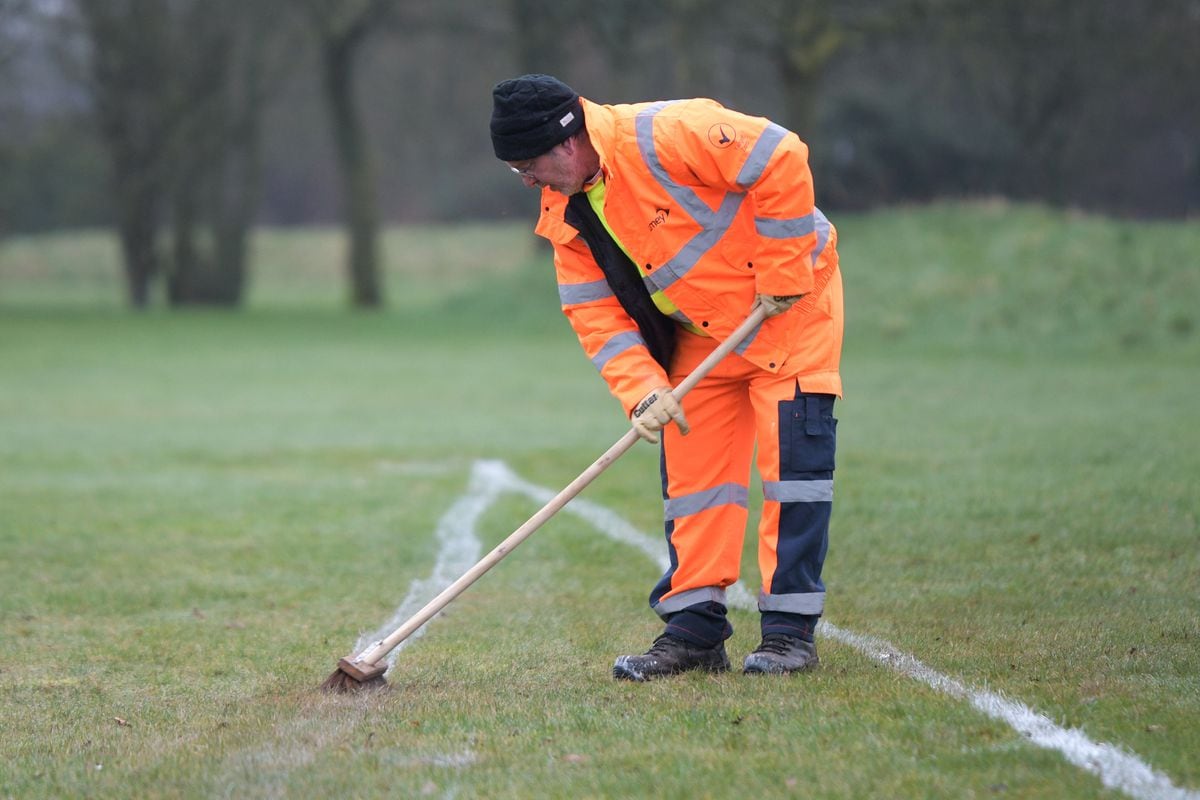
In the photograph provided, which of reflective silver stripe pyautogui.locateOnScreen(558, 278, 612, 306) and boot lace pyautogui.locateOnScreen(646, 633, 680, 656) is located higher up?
reflective silver stripe pyautogui.locateOnScreen(558, 278, 612, 306)

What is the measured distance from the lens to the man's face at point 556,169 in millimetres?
4516

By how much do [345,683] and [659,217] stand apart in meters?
1.74

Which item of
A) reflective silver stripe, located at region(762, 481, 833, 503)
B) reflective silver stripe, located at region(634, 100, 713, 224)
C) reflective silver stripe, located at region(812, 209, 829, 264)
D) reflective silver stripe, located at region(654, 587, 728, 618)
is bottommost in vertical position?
reflective silver stripe, located at region(654, 587, 728, 618)

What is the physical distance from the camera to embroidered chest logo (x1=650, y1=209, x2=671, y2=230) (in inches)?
182

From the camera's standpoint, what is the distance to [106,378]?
64.7 feet

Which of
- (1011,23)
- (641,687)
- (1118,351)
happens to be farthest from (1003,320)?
(641,687)

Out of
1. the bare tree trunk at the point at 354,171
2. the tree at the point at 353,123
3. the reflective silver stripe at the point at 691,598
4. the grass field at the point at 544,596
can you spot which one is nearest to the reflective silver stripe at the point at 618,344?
the reflective silver stripe at the point at 691,598

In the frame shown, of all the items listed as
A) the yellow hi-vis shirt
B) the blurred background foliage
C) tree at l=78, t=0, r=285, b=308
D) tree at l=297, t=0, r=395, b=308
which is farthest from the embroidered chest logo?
tree at l=78, t=0, r=285, b=308

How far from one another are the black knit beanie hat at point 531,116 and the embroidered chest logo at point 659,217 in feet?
1.22

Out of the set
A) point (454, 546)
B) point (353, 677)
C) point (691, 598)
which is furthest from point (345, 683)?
point (454, 546)

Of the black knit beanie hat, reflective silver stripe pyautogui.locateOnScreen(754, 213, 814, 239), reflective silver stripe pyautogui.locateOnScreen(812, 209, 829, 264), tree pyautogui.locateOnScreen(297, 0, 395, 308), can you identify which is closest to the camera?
the black knit beanie hat

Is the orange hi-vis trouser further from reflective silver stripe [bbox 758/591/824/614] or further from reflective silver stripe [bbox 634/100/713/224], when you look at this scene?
reflective silver stripe [bbox 634/100/713/224]

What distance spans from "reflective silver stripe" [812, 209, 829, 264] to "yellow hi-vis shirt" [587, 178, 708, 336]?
446 mm

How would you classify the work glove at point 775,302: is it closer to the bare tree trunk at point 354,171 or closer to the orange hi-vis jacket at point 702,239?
the orange hi-vis jacket at point 702,239
